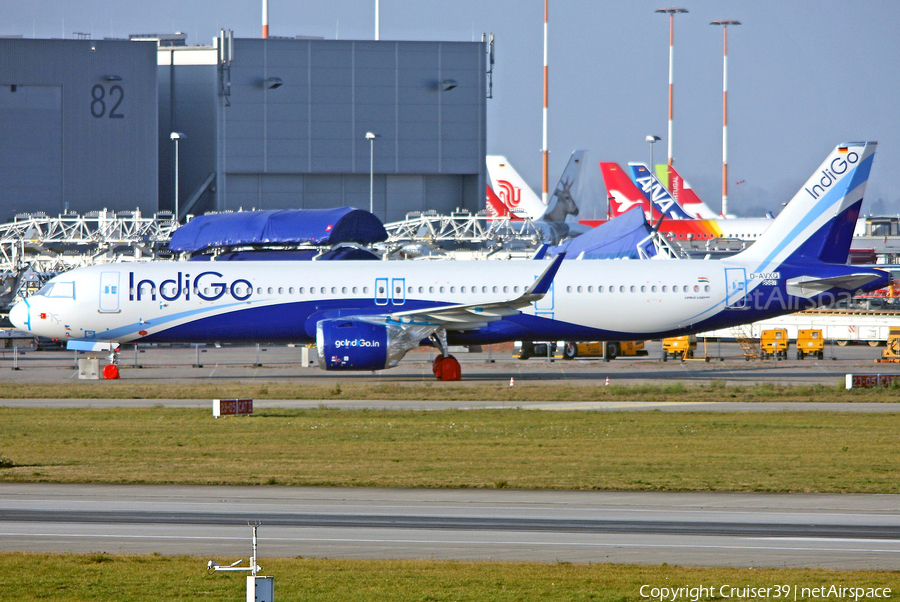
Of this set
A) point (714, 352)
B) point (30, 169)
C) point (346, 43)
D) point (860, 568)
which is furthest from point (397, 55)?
point (860, 568)

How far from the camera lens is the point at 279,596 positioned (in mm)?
11422

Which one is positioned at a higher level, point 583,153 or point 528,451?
point 583,153

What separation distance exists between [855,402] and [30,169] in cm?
7361

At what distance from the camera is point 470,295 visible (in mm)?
37625

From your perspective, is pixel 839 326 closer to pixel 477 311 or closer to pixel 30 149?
pixel 477 311

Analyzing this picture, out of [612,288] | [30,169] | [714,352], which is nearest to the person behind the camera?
[612,288]

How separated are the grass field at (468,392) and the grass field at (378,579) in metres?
20.0

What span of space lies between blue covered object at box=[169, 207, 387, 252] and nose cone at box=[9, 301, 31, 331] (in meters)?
27.2

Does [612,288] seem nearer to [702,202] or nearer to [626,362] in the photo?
[626,362]

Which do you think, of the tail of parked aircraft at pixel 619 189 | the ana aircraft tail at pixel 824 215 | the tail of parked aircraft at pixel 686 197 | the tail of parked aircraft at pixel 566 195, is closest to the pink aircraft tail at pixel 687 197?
the tail of parked aircraft at pixel 686 197

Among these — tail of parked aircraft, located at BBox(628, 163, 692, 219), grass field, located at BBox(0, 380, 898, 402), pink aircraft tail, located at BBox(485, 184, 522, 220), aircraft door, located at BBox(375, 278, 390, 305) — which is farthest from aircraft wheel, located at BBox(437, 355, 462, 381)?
pink aircraft tail, located at BBox(485, 184, 522, 220)

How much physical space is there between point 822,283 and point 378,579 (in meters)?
28.9

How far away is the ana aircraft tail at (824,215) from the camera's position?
3838 cm

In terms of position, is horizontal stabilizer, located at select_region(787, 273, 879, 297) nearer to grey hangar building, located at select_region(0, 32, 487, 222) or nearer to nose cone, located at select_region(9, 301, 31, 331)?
nose cone, located at select_region(9, 301, 31, 331)
